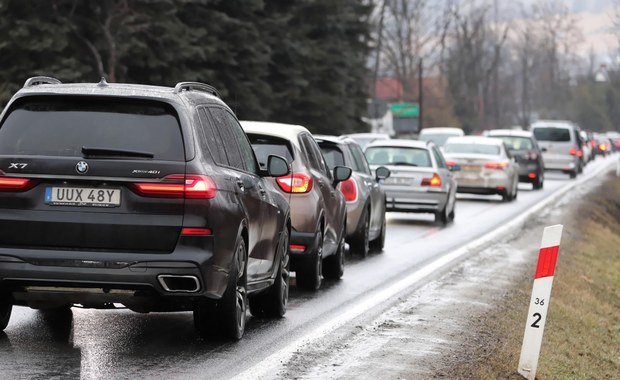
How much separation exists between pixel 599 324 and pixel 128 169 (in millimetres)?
7121

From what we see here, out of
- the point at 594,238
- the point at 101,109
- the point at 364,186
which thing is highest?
the point at 101,109

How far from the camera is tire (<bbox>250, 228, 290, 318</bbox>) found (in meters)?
11.8

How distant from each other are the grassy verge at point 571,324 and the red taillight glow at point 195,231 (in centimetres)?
183

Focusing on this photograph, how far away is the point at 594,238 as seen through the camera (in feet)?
87.2

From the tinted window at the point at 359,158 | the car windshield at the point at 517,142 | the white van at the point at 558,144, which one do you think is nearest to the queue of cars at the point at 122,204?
the tinted window at the point at 359,158

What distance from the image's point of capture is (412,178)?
26922 millimetres

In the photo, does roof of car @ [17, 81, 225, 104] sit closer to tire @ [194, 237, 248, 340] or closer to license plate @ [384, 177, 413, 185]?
tire @ [194, 237, 248, 340]

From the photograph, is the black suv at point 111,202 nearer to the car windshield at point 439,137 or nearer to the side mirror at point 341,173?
the side mirror at point 341,173

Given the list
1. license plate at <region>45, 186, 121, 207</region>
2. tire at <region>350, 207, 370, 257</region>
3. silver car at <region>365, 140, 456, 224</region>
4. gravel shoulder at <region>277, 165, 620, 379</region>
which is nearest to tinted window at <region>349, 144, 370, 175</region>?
tire at <region>350, 207, 370, 257</region>

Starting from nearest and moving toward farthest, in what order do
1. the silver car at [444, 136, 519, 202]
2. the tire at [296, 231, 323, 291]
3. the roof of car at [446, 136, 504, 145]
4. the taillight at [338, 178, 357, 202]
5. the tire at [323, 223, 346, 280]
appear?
the tire at [296, 231, 323, 291] → the tire at [323, 223, 346, 280] → the taillight at [338, 178, 357, 202] → the silver car at [444, 136, 519, 202] → the roof of car at [446, 136, 504, 145]

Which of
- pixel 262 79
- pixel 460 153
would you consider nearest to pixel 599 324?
pixel 460 153

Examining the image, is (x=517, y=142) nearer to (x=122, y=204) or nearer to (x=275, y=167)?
(x=275, y=167)

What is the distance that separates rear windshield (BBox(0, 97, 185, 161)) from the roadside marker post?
7.61 feet

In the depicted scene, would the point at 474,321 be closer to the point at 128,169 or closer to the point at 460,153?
the point at 128,169
